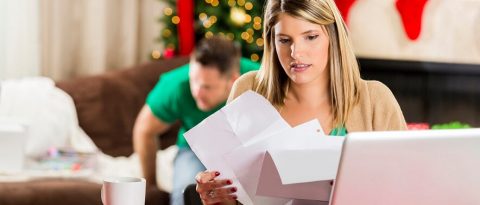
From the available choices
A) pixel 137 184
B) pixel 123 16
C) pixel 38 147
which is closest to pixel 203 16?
pixel 123 16

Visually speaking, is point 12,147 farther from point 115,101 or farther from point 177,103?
point 115,101

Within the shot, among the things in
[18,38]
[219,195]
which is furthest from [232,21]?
[219,195]

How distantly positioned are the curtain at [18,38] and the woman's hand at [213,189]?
310 cm

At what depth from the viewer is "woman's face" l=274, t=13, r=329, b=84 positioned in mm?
1654

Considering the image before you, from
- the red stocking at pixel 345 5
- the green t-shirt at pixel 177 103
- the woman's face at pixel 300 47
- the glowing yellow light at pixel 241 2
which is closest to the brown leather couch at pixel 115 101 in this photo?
the glowing yellow light at pixel 241 2

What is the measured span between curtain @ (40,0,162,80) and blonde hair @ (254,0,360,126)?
3036 millimetres

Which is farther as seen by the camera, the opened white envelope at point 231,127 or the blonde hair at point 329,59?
the blonde hair at point 329,59

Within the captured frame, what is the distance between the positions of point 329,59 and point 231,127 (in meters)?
0.32

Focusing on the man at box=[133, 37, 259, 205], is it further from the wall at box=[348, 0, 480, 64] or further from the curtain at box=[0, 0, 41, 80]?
the curtain at box=[0, 0, 41, 80]

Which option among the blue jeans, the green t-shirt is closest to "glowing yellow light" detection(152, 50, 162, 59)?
the green t-shirt

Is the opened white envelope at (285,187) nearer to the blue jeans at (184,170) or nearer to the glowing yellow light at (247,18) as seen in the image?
the blue jeans at (184,170)

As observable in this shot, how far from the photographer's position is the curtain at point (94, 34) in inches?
183

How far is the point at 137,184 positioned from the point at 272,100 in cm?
46

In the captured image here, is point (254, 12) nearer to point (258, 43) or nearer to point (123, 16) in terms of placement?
point (258, 43)
